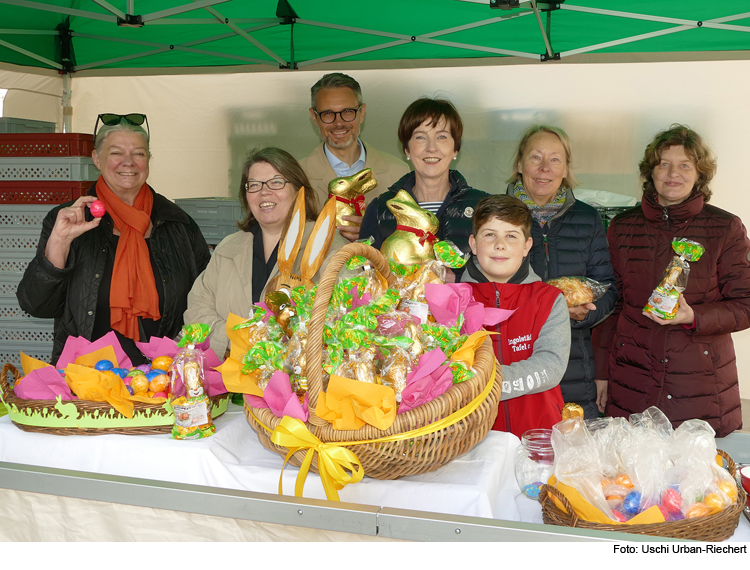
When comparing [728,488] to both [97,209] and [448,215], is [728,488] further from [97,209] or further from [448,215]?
[97,209]

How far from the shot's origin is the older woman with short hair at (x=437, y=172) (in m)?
2.28

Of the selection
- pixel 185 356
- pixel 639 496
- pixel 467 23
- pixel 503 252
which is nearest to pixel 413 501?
pixel 639 496

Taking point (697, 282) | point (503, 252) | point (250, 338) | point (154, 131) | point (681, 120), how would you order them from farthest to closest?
point (154, 131)
point (681, 120)
point (697, 282)
point (503, 252)
point (250, 338)

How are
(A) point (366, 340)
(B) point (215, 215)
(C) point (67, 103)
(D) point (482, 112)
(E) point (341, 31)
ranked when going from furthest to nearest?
(C) point (67, 103)
(D) point (482, 112)
(E) point (341, 31)
(B) point (215, 215)
(A) point (366, 340)

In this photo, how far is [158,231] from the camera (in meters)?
2.62

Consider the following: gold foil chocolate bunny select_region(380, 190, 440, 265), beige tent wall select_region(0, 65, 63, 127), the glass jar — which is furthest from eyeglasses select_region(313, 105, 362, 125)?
beige tent wall select_region(0, 65, 63, 127)

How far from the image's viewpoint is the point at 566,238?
97.3 inches

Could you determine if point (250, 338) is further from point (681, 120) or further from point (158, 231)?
point (681, 120)

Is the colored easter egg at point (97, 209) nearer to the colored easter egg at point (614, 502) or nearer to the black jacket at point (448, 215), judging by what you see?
the black jacket at point (448, 215)

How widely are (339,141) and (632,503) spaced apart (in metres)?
2.46

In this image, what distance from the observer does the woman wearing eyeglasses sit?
2.22m

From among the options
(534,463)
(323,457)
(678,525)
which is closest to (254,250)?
(323,457)

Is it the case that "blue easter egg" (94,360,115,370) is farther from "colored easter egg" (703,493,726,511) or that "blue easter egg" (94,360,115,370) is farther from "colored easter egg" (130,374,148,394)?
"colored easter egg" (703,493,726,511)
